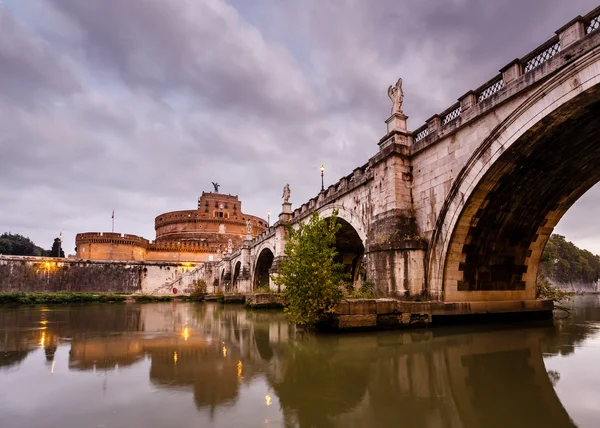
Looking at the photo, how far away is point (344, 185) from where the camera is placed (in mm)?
18312

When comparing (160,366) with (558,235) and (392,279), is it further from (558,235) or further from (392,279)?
(558,235)

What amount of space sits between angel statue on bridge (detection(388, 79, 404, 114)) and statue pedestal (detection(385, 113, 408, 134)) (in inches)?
6.6

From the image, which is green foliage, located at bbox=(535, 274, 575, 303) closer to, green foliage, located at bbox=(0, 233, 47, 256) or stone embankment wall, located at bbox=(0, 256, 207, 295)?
stone embankment wall, located at bbox=(0, 256, 207, 295)

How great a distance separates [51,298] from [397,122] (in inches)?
1278

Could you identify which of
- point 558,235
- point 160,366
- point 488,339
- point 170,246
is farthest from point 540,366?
point 558,235

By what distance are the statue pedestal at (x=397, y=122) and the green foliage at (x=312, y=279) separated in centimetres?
521

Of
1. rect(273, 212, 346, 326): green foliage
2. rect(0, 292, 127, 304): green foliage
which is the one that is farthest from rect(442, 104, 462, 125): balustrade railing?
rect(0, 292, 127, 304): green foliage

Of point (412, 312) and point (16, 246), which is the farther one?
point (16, 246)

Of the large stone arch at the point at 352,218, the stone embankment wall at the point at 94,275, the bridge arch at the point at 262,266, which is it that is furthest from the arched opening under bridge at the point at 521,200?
the stone embankment wall at the point at 94,275

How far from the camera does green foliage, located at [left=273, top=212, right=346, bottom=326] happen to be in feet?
32.9

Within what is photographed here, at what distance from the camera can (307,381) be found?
5633mm

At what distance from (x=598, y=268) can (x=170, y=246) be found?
94232mm

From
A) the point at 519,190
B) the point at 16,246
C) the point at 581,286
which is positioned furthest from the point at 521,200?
the point at 581,286

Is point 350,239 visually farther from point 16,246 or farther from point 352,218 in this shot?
point 16,246
